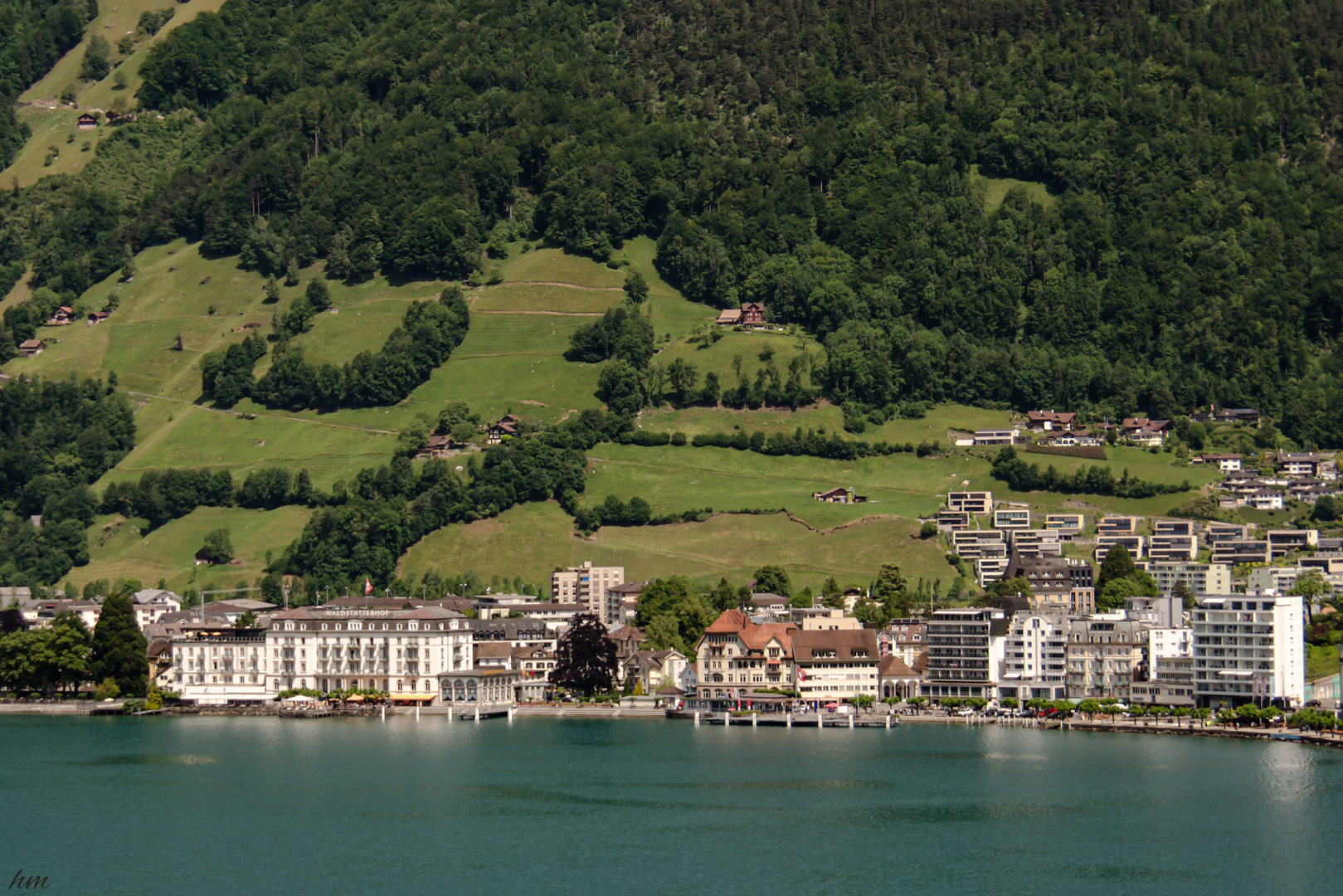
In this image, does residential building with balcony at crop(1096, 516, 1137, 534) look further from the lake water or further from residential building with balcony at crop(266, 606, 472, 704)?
residential building with balcony at crop(266, 606, 472, 704)

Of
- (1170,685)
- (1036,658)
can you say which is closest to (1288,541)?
(1036,658)

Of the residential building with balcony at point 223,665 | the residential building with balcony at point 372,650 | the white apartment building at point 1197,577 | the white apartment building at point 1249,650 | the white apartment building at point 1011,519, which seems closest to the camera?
the white apartment building at point 1249,650

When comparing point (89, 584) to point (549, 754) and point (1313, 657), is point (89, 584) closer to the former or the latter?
point (549, 754)

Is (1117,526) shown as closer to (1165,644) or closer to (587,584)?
(1165,644)

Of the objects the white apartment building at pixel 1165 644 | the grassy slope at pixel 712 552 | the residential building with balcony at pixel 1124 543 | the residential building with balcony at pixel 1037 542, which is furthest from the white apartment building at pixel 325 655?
the residential building with balcony at pixel 1124 543

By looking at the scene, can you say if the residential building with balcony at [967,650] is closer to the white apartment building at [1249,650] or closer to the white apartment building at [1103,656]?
the white apartment building at [1103,656]

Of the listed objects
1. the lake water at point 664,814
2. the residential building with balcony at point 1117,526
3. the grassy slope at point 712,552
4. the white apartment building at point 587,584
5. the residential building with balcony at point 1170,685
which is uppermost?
the residential building with balcony at point 1117,526
